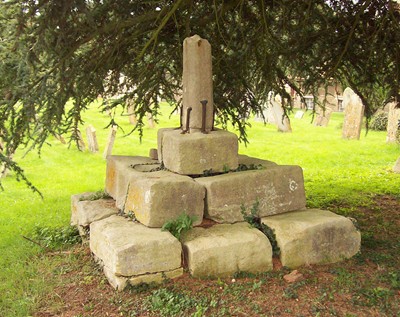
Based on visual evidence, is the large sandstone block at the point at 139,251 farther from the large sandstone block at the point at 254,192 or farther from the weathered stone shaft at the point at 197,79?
the weathered stone shaft at the point at 197,79

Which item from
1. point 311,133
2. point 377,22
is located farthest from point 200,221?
point 311,133

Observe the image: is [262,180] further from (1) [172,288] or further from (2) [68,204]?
(2) [68,204]


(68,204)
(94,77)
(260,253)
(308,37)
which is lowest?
(68,204)

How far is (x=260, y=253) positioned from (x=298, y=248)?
1.39 ft

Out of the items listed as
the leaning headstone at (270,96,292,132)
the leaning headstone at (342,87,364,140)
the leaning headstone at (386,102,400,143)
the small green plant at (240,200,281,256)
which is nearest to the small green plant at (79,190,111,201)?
the small green plant at (240,200,281,256)

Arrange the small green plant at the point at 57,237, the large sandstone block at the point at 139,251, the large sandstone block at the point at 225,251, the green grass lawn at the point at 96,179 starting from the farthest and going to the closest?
the small green plant at the point at 57,237 < the green grass lawn at the point at 96,179 < the large sandstone block at the point at 225,251 < the large sandstone block at the point at 139,251

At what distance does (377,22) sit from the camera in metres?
5.57

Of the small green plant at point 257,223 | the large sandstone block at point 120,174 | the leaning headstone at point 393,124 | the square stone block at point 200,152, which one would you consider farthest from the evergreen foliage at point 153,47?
the leaning headstone at point 393,124

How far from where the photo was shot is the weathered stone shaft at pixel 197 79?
4.67 metres

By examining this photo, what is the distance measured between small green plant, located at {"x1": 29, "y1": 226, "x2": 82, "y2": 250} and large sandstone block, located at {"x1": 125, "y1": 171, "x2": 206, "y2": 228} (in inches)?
62.4

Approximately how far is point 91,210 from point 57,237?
87 centimetres

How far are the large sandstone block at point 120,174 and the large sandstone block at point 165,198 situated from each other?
37 centimetres

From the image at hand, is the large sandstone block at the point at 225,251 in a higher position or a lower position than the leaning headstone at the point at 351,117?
lower

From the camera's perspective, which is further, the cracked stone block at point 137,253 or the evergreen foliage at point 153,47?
the evergreen foliage at point 153,47
